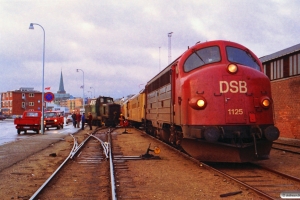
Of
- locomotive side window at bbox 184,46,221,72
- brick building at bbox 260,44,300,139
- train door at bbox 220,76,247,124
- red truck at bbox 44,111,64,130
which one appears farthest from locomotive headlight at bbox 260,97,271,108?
red truck at bbox 44,111,64,130

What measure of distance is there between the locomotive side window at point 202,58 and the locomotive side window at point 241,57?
12.8 inches

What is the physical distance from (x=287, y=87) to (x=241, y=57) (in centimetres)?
1122

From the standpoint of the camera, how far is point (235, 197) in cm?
684

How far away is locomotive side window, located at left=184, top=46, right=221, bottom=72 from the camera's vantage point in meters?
10.2

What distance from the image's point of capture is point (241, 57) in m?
10.3

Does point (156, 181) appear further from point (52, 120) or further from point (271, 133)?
point (52, 120)

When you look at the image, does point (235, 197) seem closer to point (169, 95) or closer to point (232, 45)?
point (232, 45)

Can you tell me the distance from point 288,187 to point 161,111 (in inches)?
298

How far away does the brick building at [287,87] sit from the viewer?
19375 mm

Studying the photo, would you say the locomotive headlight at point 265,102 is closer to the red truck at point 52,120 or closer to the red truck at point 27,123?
the red truck at point 27,123

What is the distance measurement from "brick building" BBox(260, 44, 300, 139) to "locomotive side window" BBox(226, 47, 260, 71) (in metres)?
9.41

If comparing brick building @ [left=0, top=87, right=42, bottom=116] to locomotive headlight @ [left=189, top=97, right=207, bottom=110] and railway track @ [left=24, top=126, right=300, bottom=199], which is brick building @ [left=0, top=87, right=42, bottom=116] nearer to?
railway track @ [left=24, top=126, right=300, bottom=199]

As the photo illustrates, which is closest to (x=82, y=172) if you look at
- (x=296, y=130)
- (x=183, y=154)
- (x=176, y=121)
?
(x=176, y=121)

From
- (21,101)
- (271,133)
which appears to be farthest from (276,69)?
(21,101)
